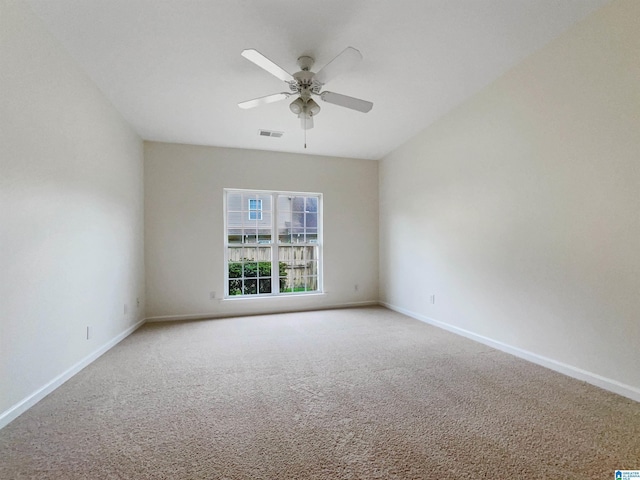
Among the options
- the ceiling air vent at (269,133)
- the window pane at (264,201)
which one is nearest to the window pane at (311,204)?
the window pane at (264,201)

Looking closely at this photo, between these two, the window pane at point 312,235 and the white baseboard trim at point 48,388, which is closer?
the white baseboard trim at point 48,388

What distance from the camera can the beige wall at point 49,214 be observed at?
1.92 meters

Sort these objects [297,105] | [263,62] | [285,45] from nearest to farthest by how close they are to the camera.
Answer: [263,62] < [285,45] < [297,105]

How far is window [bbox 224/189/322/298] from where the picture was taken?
5000mm

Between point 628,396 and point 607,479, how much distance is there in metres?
1.13

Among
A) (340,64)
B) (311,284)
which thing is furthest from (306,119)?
Result: (311,284)

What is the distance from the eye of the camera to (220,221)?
4816 millimetres

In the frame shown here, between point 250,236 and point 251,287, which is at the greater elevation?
point 250,236

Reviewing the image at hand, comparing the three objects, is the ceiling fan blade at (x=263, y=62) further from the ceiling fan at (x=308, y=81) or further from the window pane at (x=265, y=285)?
the window pane at (x=265, y=285)

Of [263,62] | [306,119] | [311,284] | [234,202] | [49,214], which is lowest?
[311,284]

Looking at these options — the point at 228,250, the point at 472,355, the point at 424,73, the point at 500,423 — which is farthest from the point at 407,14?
the point at 228,250

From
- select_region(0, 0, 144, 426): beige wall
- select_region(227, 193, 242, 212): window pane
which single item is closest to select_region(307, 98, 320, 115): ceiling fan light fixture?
select_region(0, 0, 144, 426): beige wall

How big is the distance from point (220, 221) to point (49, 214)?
2567 millimetres

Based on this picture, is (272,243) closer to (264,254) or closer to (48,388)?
(264,254)
